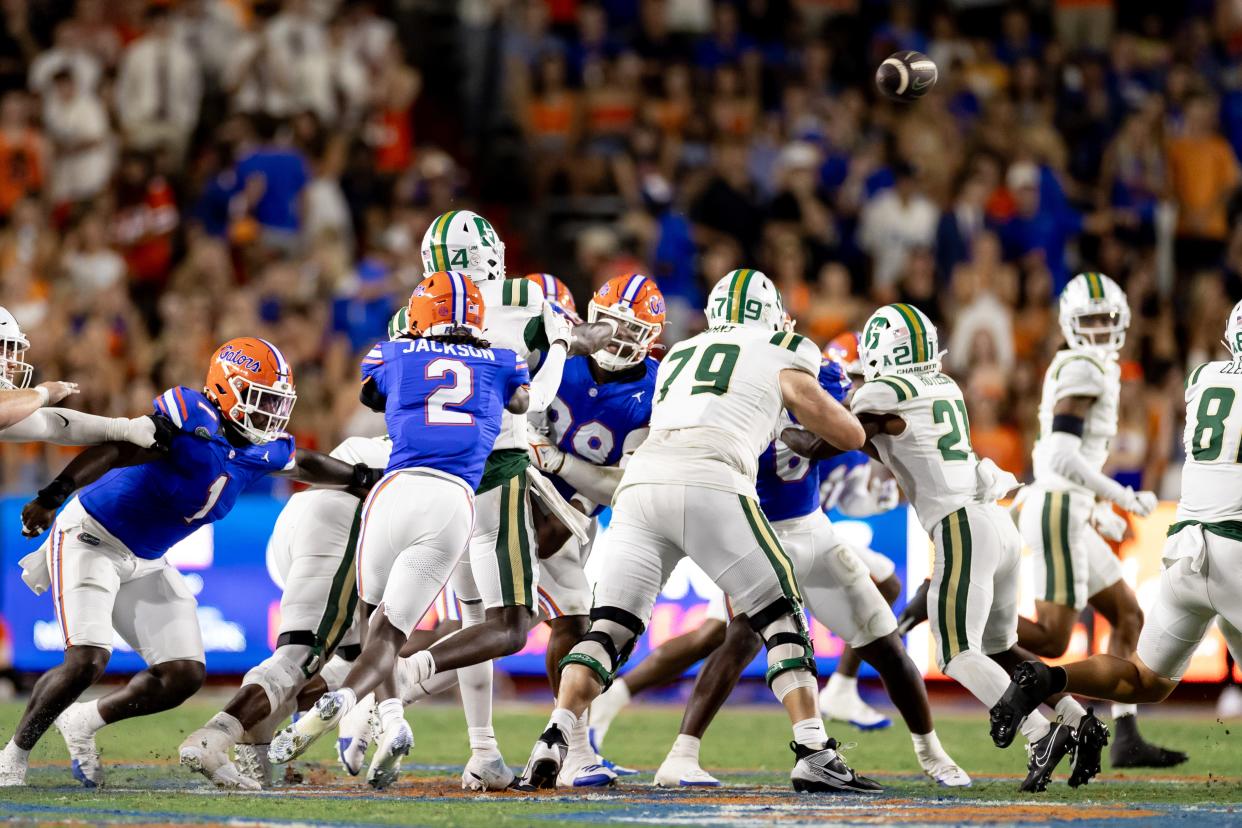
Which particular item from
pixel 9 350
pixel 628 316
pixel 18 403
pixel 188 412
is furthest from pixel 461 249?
pixel 18 403

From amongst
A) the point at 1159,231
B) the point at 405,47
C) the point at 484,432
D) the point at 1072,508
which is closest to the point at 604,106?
the point at 405,47

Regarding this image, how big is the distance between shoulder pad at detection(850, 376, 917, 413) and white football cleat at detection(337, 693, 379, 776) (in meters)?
2.52

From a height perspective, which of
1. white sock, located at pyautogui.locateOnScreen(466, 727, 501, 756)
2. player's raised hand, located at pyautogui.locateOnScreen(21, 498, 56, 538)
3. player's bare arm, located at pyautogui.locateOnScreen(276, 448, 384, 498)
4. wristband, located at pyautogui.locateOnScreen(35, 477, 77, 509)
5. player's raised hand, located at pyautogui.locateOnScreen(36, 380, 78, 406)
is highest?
player's raised hand, located at pyautogui.locateOnScreen(36, 380, 78, 406)

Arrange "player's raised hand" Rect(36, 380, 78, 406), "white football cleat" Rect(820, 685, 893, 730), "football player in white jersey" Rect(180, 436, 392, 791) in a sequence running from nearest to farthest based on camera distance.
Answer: "football player in white jersey" Rect(180, 436, 392, 791)
"player's raised hand" Rect(36, 380, 78, 406)
"white football cleat" Rect(820, 685, 893, 730)

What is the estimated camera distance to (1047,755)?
25.3 ft

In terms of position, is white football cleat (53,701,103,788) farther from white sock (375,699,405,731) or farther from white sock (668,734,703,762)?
white sock (668,734,703,762)

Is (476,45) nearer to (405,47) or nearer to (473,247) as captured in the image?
(405,47)

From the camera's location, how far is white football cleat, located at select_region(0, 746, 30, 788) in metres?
7.73

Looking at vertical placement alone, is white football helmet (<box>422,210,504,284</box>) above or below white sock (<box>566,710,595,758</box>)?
above

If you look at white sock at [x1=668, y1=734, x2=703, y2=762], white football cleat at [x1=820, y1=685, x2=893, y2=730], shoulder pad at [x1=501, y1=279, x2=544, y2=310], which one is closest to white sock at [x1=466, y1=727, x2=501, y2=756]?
white sock at [x1=668, y1=734, x2=703, y2=762]

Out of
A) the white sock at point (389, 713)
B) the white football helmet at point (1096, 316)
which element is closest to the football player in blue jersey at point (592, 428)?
the white sock at point (389, 713)

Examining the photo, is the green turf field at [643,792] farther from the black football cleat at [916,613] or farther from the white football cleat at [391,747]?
the black football cleat at [916,613]

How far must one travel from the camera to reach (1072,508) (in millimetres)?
9812

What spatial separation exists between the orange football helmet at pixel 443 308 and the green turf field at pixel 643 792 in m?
1.96
